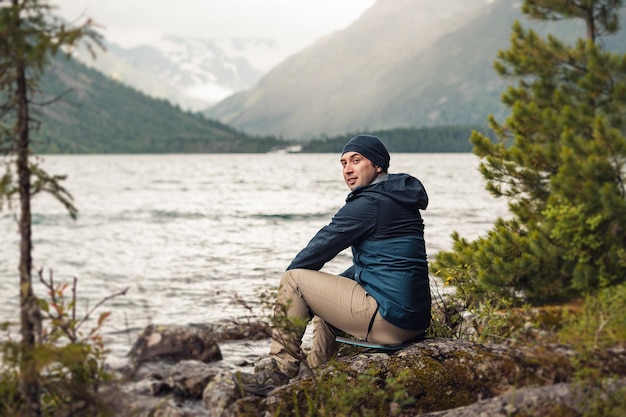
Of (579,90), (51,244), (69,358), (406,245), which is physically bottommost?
(51,244)

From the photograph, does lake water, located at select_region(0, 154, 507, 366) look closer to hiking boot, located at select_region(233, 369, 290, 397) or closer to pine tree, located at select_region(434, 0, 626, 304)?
hiking boot, located at select_region(233, 369, 290, 397)

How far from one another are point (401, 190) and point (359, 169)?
0.42 meters

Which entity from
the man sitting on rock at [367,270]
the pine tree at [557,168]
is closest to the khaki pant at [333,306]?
the man sitting on rock at [367,270]

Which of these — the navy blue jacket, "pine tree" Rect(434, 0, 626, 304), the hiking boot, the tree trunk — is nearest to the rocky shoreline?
the hiking boot

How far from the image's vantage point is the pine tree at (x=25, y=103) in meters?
3.24

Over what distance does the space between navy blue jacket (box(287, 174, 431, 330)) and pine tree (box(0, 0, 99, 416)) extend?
2.13 meters

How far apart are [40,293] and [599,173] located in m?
18.7

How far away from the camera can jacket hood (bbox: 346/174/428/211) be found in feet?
15.9

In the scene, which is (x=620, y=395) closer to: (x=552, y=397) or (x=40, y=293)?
(x=552, y=397)

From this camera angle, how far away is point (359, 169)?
509 centimetres

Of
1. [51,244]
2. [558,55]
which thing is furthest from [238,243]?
[558,55]

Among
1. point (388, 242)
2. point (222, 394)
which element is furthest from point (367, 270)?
point (222, 394)

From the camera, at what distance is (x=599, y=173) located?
1133 centimetres

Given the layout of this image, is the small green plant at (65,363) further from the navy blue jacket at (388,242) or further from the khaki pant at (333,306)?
the navy blue jacket at (388,242)
